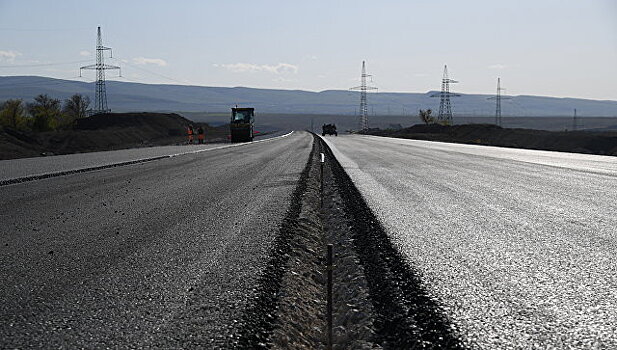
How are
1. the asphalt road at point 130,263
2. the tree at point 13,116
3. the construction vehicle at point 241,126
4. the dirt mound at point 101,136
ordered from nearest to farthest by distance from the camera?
the asphalt road at point 130,263 < the dirt mound at point 101,136 < the construction vehicle at point 241,126 < the tree at point 13,116

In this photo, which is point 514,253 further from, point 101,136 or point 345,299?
point 101,136

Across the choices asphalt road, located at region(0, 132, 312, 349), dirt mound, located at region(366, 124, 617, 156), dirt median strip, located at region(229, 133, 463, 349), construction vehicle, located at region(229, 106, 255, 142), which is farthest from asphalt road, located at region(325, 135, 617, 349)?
construction vehicle, located at region(229, 106, 255, 142)

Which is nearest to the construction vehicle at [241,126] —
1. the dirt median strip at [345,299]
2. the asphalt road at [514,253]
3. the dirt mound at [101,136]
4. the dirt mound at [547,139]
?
the dirt mound at [101,136]

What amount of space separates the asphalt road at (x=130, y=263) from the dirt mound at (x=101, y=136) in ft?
86.0

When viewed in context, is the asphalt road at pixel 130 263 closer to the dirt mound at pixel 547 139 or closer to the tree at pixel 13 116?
the dirt mound at pixel 547 139

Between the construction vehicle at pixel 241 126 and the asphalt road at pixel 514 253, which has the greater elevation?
the construction vehicle at pixel 241 126

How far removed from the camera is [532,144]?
52.5 meters

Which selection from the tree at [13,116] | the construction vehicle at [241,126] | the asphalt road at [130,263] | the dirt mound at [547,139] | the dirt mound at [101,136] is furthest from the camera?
the tree at [13,116]

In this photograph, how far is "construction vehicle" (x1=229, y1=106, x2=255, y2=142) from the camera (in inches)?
2180

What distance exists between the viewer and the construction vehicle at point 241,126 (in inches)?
2180

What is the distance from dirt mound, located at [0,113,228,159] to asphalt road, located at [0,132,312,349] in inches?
1032

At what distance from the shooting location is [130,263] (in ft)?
23.0

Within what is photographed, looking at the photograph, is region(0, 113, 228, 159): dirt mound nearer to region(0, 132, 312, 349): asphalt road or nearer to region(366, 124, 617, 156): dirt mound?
region(366, 124, 617, 156): dirt mound

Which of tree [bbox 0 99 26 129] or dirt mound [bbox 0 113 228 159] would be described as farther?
tree [bbox 0 99 26 129]
